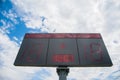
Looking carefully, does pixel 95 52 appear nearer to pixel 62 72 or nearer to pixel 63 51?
pixel 63 51

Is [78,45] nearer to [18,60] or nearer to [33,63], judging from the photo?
[33,63]

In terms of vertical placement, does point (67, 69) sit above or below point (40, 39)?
below

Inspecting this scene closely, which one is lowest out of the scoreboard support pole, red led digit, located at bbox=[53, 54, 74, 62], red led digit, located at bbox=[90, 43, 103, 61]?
the scoreboard support pole

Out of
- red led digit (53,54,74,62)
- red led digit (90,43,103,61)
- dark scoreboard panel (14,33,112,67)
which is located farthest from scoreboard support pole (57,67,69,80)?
red led digit (90,43,103,61)

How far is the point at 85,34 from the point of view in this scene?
7102 mm

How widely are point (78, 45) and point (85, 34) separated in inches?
30.5

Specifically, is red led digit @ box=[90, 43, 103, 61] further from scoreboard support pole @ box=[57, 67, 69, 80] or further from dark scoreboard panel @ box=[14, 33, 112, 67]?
scoreboard support pole @ box=[57, 67, 69, 80]

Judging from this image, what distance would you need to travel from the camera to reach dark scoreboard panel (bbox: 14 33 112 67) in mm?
5848

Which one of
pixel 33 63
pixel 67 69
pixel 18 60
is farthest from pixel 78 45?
pixel 18 60

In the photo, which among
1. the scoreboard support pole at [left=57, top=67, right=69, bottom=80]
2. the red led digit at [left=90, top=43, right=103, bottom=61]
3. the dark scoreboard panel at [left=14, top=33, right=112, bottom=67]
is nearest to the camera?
Answer: the scoreboard support pole at [left=57, top=67, right=69, bottom=80]

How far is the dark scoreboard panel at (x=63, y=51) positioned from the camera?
5848 mm

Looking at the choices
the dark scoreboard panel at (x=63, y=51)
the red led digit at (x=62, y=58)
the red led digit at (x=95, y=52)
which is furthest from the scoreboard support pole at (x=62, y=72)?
the red led digit at (x=95, y=52)

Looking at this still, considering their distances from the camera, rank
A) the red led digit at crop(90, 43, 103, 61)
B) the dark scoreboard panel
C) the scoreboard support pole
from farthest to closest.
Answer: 1. the red led digit at crop(90, 43, 103, 61)
2. the dark scoreboard panel
3. the scoreboard support pole

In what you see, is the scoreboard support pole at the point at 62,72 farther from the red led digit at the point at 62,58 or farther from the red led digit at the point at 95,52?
the red led digit at the point at 95,52
